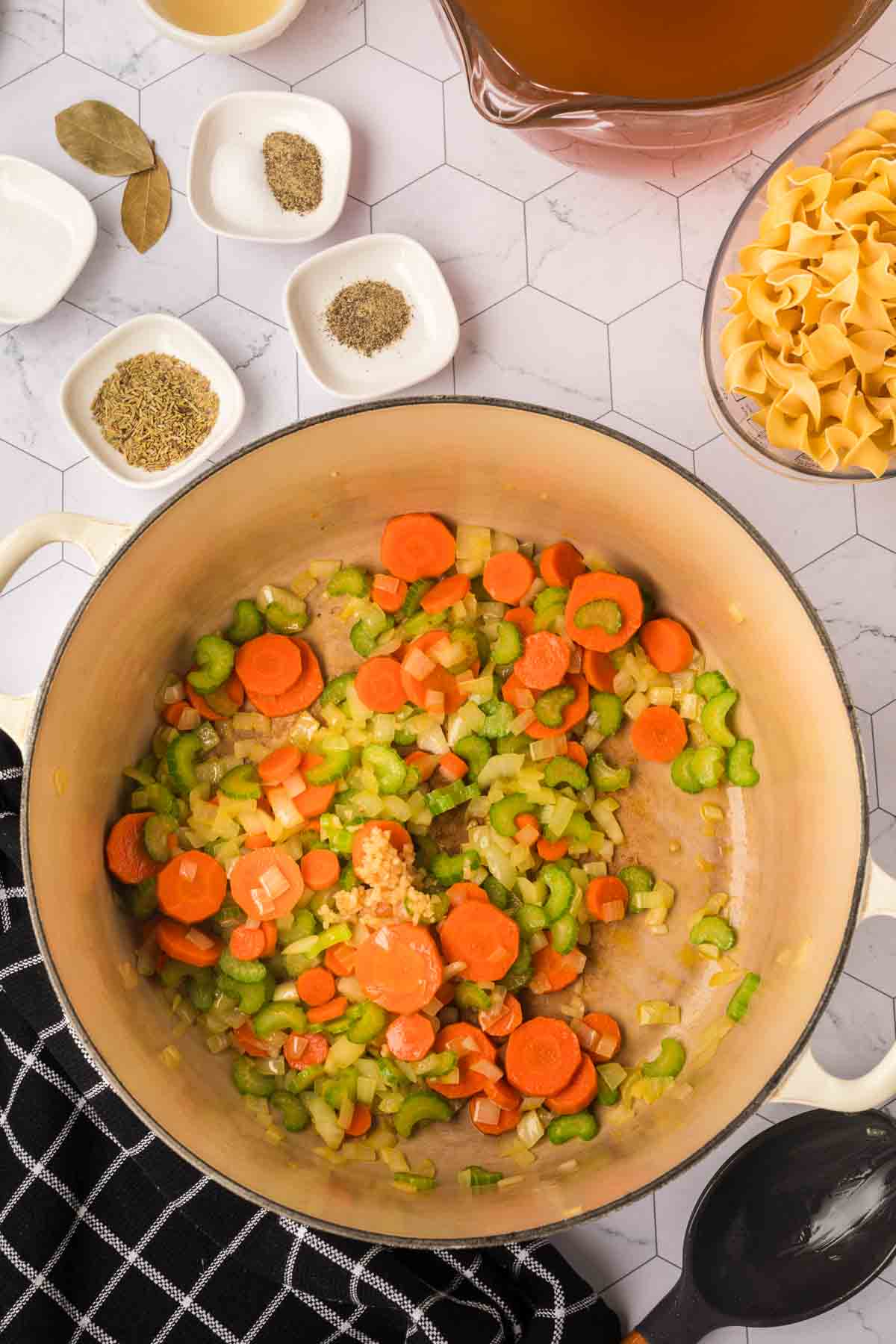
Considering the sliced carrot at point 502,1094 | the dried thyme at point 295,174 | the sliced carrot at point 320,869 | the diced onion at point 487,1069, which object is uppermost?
the dried thyme at point 295,174

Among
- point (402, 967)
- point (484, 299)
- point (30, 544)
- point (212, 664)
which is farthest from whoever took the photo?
point (484, 299)

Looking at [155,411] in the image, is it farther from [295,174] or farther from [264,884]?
[264,884]

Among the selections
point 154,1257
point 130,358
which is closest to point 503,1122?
point 154,1257

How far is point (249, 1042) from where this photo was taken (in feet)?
5.54

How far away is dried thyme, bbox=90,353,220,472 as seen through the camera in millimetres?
1814

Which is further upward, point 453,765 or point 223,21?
point 223,21

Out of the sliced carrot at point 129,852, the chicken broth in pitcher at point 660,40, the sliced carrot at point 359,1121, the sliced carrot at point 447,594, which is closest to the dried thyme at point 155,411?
the sliced carrot at point 447,594

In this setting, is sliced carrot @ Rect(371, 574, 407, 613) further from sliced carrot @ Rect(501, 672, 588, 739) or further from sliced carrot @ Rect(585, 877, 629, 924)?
sliced carrot @ Rect(585, 877, 629, 924)

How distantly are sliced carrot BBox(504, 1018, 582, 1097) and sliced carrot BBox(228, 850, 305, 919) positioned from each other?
39 centimetres

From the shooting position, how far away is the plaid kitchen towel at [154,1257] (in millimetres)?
1700

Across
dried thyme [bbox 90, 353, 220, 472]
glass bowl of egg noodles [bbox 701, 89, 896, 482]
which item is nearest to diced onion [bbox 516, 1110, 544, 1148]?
glass bowl of egg noodles [bbox 701, 89, 896, 482]

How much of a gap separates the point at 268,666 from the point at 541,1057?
704mm

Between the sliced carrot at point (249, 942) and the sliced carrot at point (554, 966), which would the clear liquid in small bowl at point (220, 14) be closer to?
the sliced carrot at point (249, 942)

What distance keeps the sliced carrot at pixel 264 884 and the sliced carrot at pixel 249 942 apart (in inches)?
0.9
